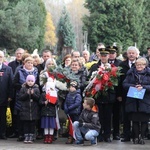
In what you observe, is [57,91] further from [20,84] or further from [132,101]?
[132,101]

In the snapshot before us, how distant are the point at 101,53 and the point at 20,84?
1987 millimetres

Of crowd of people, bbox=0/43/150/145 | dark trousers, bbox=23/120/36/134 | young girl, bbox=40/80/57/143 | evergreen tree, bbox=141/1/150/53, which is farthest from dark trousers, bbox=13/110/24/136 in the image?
evergreen tree, bbox=141/1/150/53

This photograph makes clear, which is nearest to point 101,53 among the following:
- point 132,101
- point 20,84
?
point 132,101

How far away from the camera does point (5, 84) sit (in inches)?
390

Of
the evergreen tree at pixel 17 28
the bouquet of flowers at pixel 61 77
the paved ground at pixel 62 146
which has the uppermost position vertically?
the evergreen tree at pixel 17 28

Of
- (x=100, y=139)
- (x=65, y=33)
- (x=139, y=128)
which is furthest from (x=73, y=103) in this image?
(x=65, y=33)

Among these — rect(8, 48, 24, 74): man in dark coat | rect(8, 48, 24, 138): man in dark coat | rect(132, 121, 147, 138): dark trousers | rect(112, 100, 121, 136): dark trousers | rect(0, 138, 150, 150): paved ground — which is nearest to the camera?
rect(0, 138, 150, 150): paved ground

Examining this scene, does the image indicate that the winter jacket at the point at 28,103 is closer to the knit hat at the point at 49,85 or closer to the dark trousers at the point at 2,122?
the knit hat at the point at 49,85

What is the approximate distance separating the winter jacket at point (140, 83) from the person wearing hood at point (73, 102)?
42.2 inches

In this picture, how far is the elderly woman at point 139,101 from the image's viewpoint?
30.3 feet

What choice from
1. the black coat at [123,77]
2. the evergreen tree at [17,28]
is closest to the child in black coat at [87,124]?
the black coat at [123,77]

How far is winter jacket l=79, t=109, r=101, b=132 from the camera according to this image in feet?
29.9

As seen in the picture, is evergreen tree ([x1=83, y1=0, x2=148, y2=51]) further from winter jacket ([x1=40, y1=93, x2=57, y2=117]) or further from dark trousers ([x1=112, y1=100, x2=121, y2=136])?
winter jacket ([x1=40, y1=93, x2=57, y2=117])

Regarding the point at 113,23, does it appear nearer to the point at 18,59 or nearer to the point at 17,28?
the point at 17,28
